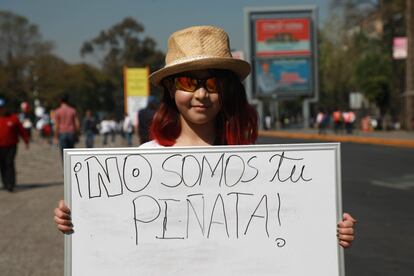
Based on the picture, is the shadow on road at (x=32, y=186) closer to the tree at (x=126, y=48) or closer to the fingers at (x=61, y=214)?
the fingers at (x=61, y=214)

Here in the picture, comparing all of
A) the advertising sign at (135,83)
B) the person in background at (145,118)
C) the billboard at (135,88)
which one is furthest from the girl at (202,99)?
the advertising sign at (135,83)

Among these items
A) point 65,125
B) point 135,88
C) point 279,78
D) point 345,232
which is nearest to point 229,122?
point 345,232

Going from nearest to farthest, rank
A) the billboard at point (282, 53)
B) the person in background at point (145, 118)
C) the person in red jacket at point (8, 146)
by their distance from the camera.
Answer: the person in background at point (145, 118), the person in red jacket at point (8, 146), the billboard at point (282, 53)

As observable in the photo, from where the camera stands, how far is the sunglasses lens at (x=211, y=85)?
113 inches

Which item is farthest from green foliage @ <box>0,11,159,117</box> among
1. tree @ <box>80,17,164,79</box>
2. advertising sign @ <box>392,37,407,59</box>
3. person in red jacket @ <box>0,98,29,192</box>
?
person in red jacket @ <box>0,98,29,192</box>

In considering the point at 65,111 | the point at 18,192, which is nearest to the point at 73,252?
A: the point at 18,192

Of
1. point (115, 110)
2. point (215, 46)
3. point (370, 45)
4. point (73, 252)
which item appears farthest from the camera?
point (115, 110)

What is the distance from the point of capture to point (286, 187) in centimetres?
272

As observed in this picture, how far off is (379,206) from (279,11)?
45.5 metres

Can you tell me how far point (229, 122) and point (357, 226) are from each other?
16.0 ft

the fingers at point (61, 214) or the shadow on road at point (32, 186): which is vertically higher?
the fingers at point (61, 214)

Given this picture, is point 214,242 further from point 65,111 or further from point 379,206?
point 65,111

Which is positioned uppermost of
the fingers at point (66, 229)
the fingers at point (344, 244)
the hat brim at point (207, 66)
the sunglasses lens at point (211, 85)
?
the hat brim at point (207, 66)

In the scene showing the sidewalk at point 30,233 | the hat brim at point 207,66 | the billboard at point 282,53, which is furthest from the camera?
the billboard at point 282,53
